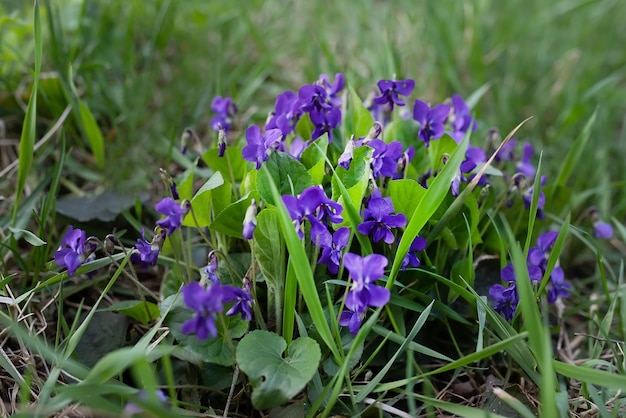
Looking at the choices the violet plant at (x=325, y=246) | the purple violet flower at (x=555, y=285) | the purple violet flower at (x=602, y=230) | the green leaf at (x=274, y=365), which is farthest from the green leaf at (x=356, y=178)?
the purple violet flower at (x=602, y=230)

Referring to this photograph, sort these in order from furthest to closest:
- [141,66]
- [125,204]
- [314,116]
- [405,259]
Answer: [141,66]
[125,204]
[314,116]
[405,259]

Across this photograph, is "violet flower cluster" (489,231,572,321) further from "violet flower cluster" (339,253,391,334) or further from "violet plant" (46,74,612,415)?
"violet flower cluster" (339,253,391,334)

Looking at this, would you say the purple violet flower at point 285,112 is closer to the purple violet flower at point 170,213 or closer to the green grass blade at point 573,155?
the purple violet flower at point 170,213

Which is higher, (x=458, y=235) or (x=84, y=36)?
(x=84, y=36)

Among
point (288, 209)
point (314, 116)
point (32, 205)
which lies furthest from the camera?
point (32, 205)

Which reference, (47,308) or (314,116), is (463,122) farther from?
(47,308)

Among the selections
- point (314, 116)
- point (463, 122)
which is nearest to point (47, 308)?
point (314, 116)
